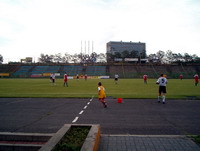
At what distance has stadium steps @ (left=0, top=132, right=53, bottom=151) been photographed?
15.9ft

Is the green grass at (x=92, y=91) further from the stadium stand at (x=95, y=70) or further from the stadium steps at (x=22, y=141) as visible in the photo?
the stadium stand at (x=95, y=70)

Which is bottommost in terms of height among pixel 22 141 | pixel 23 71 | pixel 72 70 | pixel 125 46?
pixel 22 141

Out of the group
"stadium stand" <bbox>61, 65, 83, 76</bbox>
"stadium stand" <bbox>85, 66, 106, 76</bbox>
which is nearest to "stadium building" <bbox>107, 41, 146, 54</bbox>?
"stadium stand" <bbox>85, 66, 106, 76</bbox>

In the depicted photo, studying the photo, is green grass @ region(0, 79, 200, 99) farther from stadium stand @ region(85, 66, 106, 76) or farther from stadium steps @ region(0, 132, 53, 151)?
stadium stand @ region(85, 66, 106, 76)

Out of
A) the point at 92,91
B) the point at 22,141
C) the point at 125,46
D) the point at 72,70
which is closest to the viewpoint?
the point at 22,141

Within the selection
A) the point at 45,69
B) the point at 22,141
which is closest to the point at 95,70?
the point at 45,69

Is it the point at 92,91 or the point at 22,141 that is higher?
the point at 92,91

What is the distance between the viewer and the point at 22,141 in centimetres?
535

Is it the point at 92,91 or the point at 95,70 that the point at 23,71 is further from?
the point at 92,91

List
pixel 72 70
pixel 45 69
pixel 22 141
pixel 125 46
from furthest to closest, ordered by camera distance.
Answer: pixel 125 46 → pixel 45 69 → pixel 72 70 → pixel 22 141

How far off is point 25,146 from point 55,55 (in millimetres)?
120169

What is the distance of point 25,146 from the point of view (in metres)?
4.84

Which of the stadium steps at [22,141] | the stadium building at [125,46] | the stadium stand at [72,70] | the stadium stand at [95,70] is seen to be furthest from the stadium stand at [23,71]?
the stadium building at [125,46]

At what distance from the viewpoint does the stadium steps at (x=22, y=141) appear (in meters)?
4.85
